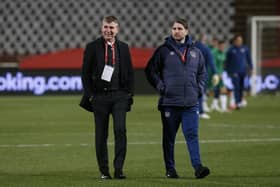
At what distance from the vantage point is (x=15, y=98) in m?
36.6

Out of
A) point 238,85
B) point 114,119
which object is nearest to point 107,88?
point 114,119

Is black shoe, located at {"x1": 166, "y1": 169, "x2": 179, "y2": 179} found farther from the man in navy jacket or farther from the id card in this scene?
the id card

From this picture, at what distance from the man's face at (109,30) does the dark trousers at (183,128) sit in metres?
1.17

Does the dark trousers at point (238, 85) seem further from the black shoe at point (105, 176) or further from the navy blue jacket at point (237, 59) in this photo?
the black shoe at point (105, 176)

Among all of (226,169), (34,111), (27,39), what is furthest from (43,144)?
(27,39)

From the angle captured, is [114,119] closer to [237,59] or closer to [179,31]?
[179,31]

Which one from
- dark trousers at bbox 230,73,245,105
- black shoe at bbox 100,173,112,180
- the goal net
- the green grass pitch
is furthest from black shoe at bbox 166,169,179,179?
the goal net

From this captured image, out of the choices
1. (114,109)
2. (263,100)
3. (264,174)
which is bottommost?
(263,100)

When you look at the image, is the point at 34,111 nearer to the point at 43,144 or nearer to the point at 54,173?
the point at 43,144

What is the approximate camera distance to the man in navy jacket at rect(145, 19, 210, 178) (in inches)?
547

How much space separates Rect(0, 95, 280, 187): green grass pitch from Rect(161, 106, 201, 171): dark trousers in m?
0.31

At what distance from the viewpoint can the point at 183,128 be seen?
45.8ft

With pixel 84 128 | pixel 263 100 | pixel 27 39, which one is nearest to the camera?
pixel 84 128

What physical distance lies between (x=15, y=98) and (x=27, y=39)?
7880 millimetres
